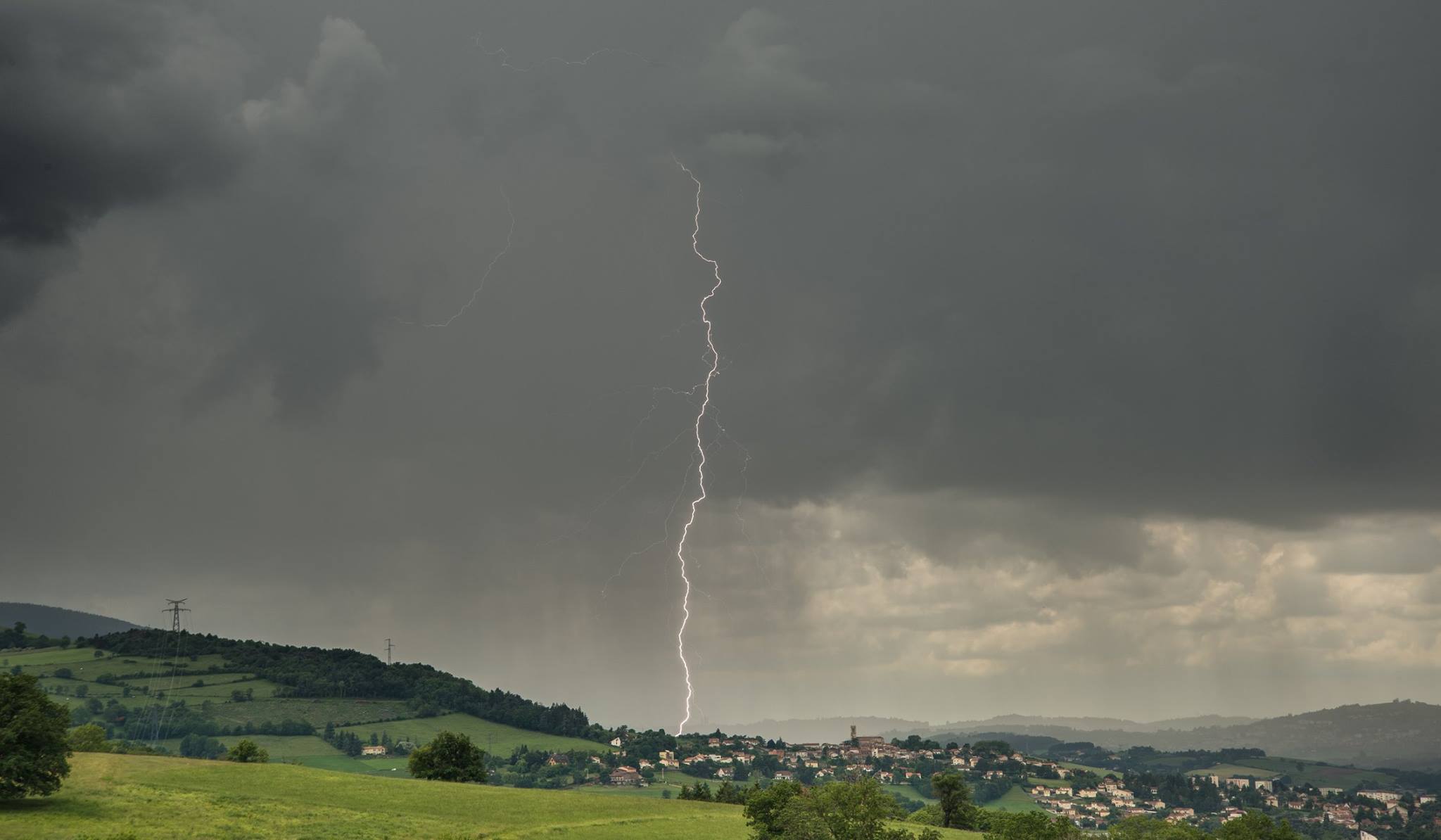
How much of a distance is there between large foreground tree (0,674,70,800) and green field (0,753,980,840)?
51.9 inches

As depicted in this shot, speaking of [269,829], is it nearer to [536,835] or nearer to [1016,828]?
[536,835]

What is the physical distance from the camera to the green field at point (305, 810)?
6819 cm

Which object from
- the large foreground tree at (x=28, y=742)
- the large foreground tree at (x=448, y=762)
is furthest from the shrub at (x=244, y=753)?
the large foreground tree at (x=28, y=742)

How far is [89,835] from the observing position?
2472 inches

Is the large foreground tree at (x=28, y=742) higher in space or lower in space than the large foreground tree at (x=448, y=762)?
higher

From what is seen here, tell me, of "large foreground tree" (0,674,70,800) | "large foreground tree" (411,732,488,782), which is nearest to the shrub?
"large foreground tree" (411,732,488,782)

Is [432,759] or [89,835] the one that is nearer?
[89,835]

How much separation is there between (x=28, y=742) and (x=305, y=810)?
1923 cm

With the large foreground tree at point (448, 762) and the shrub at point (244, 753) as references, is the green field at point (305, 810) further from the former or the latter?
the shrub at point (244, 753)

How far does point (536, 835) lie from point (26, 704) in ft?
119

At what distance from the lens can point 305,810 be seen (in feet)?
260

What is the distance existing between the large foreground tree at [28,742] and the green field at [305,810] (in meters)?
1.32

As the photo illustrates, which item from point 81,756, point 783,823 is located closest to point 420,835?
point 783,823

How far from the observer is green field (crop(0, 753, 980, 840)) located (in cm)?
6819
